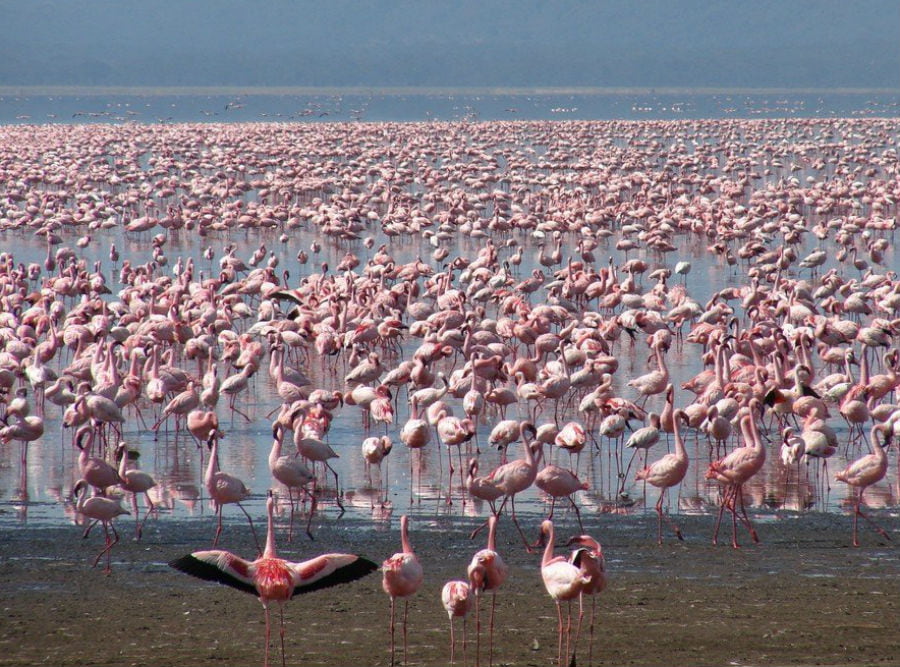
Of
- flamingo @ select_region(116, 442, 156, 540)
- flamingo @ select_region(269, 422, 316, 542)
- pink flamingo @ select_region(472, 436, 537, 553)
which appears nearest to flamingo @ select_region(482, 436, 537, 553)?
pink flamingo @ select_region(472, 436, 537, 553)

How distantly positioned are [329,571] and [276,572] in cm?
27

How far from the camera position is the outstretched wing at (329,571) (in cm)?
644

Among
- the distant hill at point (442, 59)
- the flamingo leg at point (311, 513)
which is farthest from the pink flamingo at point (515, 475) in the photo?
the distant hill at point (442, 59)

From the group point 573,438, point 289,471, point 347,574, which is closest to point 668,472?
point 573,438

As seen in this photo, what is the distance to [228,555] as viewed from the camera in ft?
21.3

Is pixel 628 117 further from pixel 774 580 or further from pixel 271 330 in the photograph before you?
pixel 774 580

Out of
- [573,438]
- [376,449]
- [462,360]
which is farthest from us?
[462,360]

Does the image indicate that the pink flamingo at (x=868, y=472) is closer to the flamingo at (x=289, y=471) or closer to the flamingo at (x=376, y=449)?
the flamingo at (x=376, y=449)

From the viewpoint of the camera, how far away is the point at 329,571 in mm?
6551

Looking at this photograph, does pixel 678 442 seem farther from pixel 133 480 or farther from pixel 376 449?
pixel 133 480

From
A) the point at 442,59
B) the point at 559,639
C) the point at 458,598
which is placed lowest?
the point at 559,639

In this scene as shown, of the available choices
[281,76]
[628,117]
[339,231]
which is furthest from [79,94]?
[339,231]

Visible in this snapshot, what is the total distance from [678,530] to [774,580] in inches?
47.4

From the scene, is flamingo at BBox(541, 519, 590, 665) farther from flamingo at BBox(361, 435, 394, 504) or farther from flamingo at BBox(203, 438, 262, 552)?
flamingo at BBox(361, 435, 394, 504)
